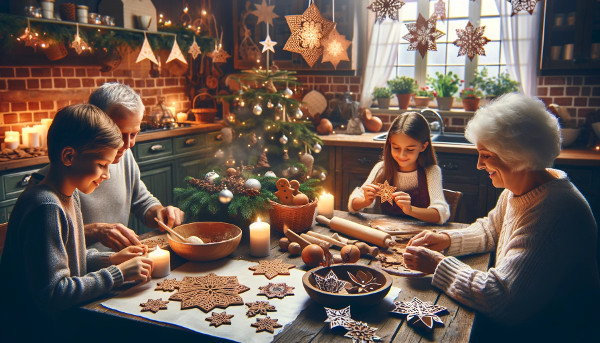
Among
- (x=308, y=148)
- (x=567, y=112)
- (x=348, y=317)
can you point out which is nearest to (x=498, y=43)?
(x=567, y=112)

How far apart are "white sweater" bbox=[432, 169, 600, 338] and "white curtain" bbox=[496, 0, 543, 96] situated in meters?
2.73

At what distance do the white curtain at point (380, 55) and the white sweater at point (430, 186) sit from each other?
210 cm

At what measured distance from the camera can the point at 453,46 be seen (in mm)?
4371

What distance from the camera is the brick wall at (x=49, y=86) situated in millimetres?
3436

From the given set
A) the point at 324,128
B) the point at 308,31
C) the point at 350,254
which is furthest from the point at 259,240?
the point at 324,128

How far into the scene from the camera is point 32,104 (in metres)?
3.60

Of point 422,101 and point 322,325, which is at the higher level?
point 422,101

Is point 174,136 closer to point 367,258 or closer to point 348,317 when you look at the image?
point 367,258

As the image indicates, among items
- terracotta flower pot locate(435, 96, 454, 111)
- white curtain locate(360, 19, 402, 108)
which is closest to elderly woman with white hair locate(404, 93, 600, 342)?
terracotta flower pot locate(435, 96, 454, 111)

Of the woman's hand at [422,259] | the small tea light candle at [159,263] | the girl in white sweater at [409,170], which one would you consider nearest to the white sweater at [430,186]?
the girl in white sweater at [409,170]

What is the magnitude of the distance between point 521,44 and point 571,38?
393 mm

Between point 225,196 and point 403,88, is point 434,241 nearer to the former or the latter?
point 225,196

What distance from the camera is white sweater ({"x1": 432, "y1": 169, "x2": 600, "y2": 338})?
1.34m

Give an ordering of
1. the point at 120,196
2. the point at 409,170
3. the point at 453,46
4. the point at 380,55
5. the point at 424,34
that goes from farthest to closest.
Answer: the point at 380,55 < the point at 453,46 < the point at 424,34 < the point at 409,170 < the point at 120,196
